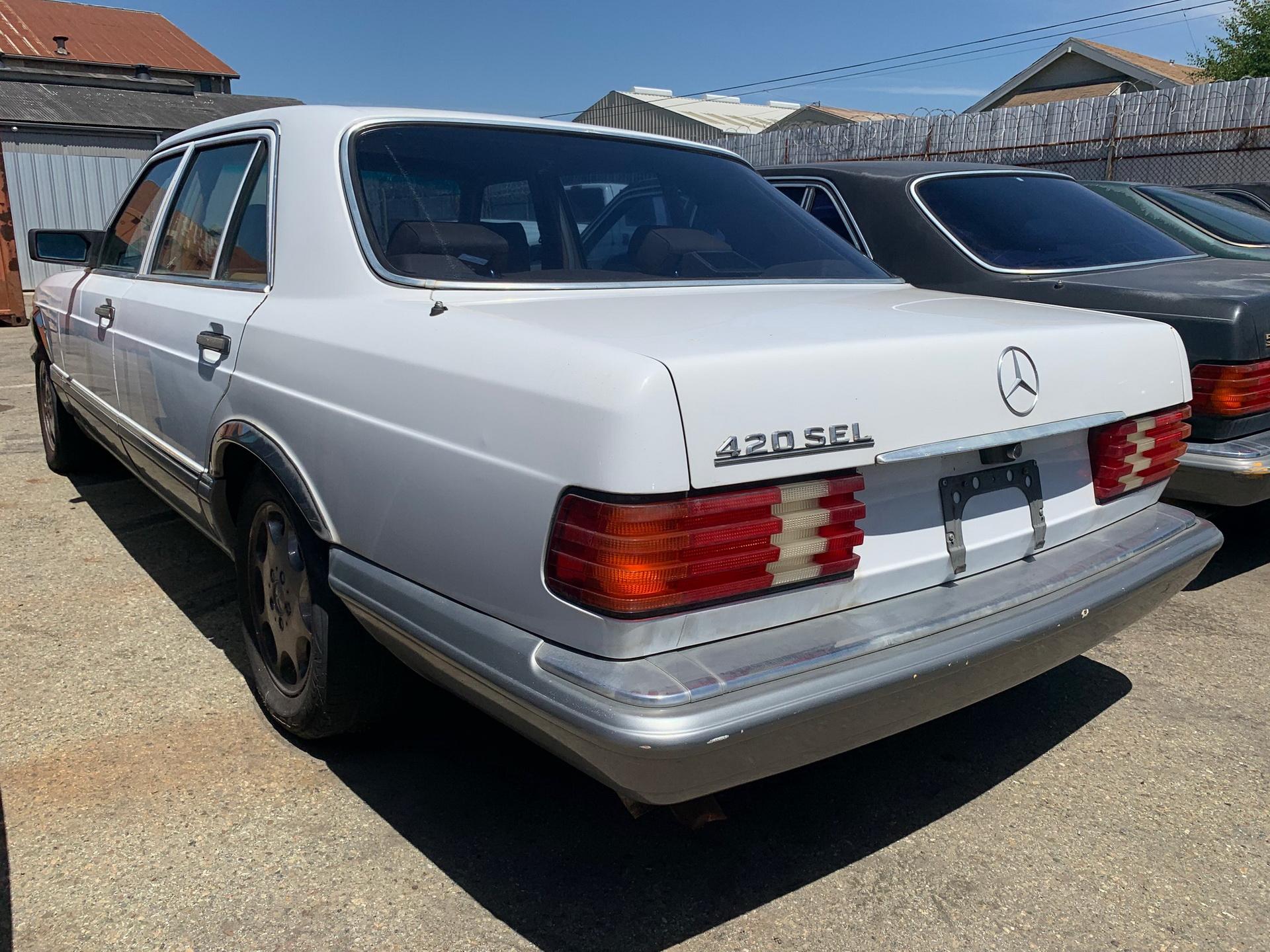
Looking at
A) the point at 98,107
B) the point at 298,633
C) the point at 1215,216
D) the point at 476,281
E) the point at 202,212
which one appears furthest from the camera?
the point at 98,107

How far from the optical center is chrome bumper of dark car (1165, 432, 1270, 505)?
3.60 meters

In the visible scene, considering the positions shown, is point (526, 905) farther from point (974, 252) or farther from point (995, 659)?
point (974, 252)

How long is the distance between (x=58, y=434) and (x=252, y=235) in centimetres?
322

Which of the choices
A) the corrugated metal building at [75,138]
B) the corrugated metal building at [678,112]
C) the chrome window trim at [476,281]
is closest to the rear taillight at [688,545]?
the chrome window trim at [476,281]

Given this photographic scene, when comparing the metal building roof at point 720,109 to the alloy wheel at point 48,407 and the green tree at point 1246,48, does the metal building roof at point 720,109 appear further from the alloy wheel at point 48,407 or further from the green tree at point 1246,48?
the alloy wheel at point 48,407

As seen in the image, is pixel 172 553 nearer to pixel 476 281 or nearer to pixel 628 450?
pixel 476 281

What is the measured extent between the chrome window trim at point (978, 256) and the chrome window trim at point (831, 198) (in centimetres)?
28

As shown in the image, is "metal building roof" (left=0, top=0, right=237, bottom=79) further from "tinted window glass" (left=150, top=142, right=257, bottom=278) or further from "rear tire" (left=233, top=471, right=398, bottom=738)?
"rear tire" (left=233, top=471, right=398, bottom=738)

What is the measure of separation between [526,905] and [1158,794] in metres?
1.65

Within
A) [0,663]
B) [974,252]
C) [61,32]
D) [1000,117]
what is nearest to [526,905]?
[0,663]

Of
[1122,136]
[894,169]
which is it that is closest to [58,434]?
[894,169]

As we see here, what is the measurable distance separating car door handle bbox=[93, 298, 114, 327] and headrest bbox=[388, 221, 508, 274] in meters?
1.83

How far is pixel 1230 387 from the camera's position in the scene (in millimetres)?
3627

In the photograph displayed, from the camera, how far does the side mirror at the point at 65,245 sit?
4535 millimetres
